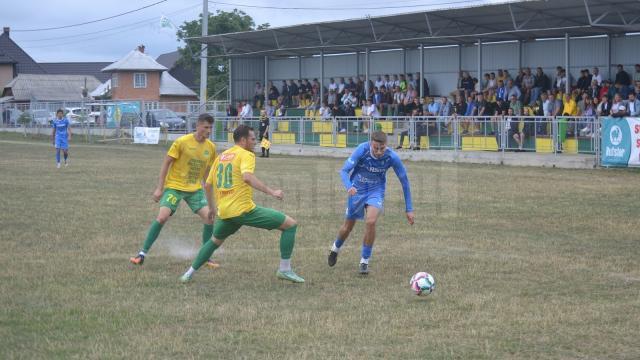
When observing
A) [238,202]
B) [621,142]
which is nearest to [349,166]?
[238,202]

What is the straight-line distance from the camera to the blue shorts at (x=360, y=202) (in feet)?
35.7

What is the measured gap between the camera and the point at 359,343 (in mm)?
7199

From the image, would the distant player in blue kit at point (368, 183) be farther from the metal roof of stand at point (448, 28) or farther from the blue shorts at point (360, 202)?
the metal roof of stand at point (448, 28)

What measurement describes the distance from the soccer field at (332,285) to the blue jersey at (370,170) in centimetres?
97

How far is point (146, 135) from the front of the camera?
156 feet

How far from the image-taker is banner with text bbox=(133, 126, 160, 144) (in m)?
47.1

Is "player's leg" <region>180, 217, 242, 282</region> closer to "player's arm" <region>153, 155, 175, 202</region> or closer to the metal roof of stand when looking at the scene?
"player's arm" <region>153, 155, 175, 202</region>

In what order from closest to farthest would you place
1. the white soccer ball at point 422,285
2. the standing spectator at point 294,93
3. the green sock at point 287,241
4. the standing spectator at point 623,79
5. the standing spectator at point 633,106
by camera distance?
the white soccer ball at point 422,285 → the green sock at point 287,241 → the standing spectator at point 633,106 → the standing spectator at point 623,79 → the standing spectator at point 294,93

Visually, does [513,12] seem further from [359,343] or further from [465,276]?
[359,343]

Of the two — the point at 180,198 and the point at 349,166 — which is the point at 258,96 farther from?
the point at 349,166

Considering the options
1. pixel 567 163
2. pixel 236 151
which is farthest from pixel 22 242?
pixel 567 163

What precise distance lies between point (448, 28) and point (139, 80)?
197 ft

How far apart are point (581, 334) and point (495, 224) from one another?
7.57m

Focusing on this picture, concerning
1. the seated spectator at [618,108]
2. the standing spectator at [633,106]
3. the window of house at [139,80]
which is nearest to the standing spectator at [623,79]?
the seated spectator at [618,108]
